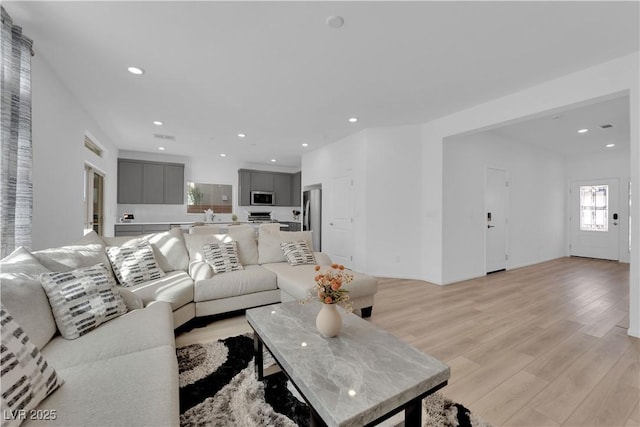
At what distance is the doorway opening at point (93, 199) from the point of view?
4.24 m

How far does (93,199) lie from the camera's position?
458cm

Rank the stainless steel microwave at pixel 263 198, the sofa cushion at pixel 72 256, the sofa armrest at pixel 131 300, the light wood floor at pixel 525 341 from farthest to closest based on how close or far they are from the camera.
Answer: the stainless steel microwave at pixel 263 198, the sofa armrest at pixel 131 300, the sofa cushion at pixel 72 256, the light wood floor at pixel 525 341

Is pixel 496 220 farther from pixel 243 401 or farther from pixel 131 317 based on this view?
pixel 131 317

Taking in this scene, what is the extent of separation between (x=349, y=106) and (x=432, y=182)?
185 cm

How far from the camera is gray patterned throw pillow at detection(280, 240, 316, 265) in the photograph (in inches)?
136

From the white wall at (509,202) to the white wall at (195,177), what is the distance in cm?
512

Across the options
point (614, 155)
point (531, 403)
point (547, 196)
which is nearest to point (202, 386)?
point (531, 403)

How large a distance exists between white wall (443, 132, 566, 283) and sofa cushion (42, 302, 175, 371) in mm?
3910

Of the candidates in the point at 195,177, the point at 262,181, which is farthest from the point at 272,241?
the point at 195,177

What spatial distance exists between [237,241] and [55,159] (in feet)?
6.82

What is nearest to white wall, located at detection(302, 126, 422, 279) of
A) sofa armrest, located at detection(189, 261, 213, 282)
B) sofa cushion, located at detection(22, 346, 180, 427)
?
sofa armrest, located at detection(189, 261, 213, 282)

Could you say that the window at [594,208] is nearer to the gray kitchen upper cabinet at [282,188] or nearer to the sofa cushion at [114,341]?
the gray kitchen upper cabinet at [282,188]

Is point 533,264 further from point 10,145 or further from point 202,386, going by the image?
point 10,145

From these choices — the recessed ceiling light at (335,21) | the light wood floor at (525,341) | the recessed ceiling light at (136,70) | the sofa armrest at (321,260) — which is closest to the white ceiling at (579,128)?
the light wood floor at (525,341)
